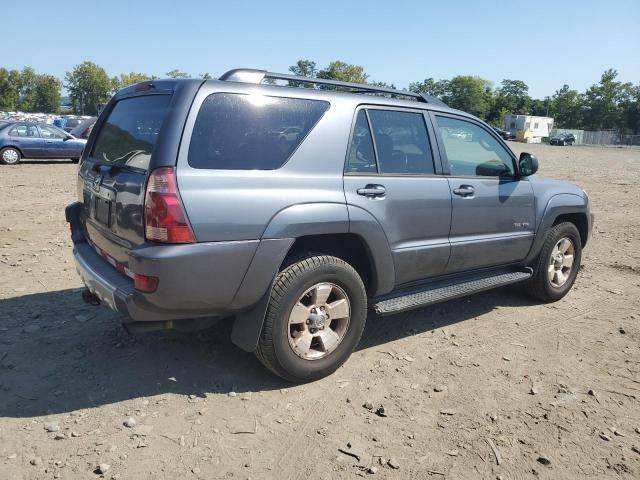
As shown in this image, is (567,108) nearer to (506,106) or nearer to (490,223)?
(506,106)

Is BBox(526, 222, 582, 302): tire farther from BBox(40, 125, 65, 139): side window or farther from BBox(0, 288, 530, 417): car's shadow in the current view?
BBox(40, 125, 65, 139): side window

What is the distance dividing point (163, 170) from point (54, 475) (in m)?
1.59

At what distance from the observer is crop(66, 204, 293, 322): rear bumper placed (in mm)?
2803

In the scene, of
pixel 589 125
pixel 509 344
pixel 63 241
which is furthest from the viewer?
pixel 589 125

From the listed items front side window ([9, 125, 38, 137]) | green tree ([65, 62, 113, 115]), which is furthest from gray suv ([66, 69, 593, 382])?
green tree ([65, 62, 113, 115])

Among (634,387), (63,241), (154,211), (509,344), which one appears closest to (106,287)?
(154,211)

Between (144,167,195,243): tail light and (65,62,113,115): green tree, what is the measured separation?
97753mm

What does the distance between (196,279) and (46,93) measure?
336ft

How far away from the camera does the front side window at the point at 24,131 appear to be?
16.4m

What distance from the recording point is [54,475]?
8.19 feet

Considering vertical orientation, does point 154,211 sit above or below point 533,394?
above

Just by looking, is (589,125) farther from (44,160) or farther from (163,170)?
(163,170)

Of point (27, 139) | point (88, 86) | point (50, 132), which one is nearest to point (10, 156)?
point (27, 139)

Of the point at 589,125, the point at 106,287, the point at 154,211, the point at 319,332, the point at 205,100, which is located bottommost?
the point at 319,332
